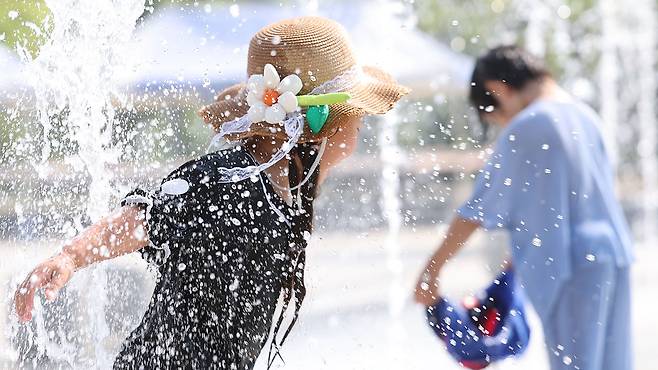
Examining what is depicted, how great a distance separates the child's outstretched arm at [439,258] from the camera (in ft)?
9.16

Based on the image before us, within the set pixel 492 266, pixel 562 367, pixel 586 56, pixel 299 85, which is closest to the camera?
pixel 299 85

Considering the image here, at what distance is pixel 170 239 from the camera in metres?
1.86

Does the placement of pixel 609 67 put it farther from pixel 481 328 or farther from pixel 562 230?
pixel 481 328

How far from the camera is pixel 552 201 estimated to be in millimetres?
2857

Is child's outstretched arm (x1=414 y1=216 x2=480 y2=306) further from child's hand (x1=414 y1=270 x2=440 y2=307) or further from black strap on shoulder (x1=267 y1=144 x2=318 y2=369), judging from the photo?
black strap on shoulder (x1=267 y1=144 x2=318 y2=369)

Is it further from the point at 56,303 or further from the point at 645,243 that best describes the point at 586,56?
the point at 56,303

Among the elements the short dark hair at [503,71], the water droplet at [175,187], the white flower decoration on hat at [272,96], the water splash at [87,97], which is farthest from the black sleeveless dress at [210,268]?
the short dark hair at [503,71]

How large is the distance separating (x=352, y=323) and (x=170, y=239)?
14.2 feet

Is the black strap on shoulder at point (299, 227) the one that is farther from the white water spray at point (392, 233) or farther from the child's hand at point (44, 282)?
the white water spray at point (392, 233)

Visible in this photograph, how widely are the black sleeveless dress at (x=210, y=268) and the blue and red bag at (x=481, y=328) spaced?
3.05 feet

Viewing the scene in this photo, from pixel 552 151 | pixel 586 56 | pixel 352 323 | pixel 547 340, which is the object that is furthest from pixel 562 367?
pixel 586 56

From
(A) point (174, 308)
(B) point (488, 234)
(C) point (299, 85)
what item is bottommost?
(B) point (488, 234)

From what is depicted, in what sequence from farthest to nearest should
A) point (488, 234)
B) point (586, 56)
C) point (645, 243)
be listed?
point (586, 56) → point (645, 243) → point (488, 234)

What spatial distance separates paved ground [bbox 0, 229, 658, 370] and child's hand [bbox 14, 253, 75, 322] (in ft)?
1.82
